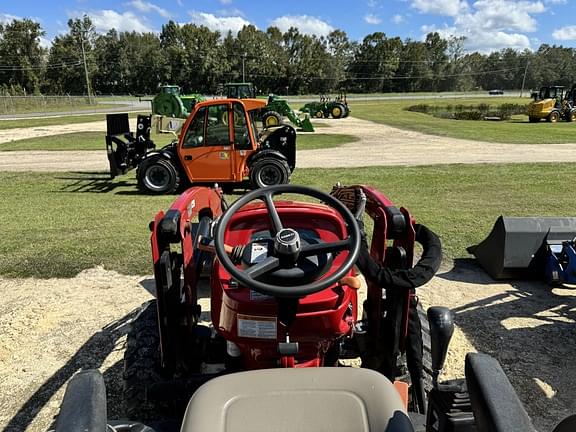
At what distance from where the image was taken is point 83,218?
7.83 metres

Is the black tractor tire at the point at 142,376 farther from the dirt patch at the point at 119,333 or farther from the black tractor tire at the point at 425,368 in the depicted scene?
the black tractor tire at the point at 425,368

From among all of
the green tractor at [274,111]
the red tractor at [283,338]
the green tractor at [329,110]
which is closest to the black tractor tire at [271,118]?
the green tractor at [274,111]

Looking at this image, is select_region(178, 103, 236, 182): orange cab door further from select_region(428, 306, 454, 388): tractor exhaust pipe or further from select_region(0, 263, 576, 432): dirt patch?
select_region(428, 306, 454, 388): tractor exhaust pipe

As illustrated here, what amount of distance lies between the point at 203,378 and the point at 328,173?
9828 millimetres

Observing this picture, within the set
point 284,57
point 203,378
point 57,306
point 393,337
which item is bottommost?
point 57,306

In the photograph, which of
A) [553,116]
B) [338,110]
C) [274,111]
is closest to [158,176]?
[274,111]

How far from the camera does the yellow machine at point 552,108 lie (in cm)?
3016

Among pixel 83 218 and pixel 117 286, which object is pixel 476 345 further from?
pixel 83 218

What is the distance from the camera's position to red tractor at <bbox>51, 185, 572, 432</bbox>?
1543 millimetres

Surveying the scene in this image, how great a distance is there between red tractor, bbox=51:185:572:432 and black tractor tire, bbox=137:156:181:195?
21.3ft

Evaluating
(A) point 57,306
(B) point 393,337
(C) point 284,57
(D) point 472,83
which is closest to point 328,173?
(A) point 57,306

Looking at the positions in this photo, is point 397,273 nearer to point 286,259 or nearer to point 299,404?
point 286,259

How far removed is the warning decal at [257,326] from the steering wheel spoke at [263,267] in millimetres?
371

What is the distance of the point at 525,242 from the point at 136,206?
260 inches
